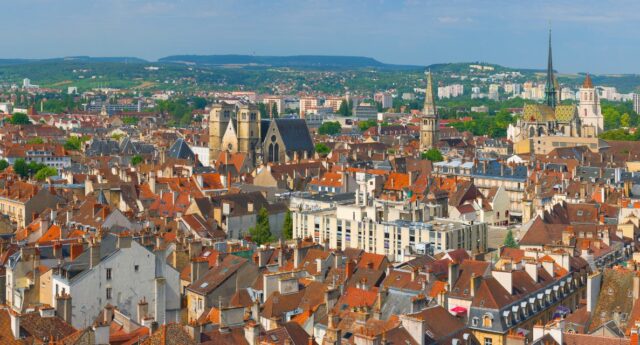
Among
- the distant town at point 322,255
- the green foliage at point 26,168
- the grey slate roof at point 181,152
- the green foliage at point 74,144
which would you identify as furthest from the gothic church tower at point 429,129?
the green foliage at point 26,168

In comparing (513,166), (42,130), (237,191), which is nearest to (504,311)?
(237,191)

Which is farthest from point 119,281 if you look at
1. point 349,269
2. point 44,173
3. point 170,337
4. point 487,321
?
point 44,173

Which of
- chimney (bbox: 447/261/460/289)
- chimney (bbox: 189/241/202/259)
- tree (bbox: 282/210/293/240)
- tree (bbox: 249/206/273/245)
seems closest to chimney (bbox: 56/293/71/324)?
chimney (bbox: 189/241/202/259)

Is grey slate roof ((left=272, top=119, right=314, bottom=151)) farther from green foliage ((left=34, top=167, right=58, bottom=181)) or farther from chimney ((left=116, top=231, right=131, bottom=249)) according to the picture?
chimney ((left=116, top=231, right=131, bottom=249))

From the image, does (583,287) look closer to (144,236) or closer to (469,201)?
(144,236)

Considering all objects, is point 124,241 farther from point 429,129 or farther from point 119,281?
point 429,129
